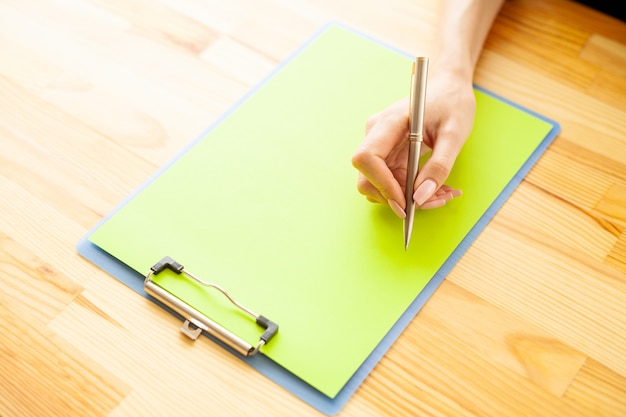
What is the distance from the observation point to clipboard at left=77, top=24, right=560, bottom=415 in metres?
0.71

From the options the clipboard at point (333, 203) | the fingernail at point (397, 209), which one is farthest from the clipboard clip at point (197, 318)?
the fingernail at point (397, 209)

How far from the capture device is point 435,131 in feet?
2.61

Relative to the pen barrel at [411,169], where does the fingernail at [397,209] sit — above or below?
below

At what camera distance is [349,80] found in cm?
94

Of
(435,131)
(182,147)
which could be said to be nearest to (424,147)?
(435,131)

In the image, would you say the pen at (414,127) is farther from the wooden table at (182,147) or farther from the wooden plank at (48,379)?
the wooden plank at (48,379)

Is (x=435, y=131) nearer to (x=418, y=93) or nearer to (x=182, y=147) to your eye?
(x=418, y=93)

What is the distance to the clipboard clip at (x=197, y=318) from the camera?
2.30 ft

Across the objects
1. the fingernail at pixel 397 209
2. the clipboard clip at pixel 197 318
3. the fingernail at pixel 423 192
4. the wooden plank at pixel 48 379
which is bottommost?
the wooden plank at pixel 48 379

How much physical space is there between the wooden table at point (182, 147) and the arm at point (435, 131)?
0.06 meters

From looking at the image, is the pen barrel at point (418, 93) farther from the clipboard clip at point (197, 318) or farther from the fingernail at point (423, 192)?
the clipboard clip at point (197, 318)

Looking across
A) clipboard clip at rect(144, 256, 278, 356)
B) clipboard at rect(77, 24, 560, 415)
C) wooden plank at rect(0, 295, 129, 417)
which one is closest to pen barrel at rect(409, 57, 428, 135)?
clipboard at rect(77, 24, 560, 415)

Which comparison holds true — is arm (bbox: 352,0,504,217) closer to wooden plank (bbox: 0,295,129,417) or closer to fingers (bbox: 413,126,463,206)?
fingers (bbox: 413,126,463,206)

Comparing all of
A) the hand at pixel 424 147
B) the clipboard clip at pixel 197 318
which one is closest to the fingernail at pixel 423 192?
the hand at pixel 424 147
